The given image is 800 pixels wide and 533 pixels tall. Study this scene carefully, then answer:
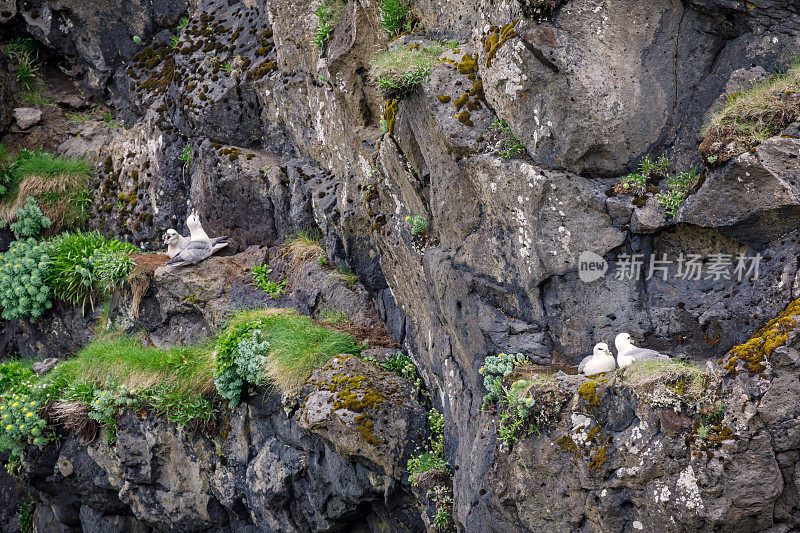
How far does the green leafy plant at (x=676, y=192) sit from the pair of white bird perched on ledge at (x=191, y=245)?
21.9 feet

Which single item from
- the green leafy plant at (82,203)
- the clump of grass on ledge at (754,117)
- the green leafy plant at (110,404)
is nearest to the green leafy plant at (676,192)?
the clump of grass on ledge at (754,117)

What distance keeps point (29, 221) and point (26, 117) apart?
2.49m

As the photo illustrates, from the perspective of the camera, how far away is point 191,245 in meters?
10.6

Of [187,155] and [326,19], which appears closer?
[326,19]

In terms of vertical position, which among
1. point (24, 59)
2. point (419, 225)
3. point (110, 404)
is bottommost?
point (110, 404)

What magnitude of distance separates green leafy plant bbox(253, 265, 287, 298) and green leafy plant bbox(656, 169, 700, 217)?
18.6ft

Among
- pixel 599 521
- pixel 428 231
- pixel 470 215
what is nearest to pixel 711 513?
pixel 599 521

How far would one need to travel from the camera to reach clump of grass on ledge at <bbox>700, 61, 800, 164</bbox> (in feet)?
18.1

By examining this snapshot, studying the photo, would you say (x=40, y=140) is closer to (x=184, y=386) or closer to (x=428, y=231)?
(x=184, y=386)

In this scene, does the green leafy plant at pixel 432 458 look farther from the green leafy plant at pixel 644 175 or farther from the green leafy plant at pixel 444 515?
the green leafy plant at pixel 644 175

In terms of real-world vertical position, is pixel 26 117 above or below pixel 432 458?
above

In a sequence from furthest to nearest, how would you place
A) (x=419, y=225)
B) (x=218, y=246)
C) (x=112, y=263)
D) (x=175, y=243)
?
(x=112, y=263) → (x=218, y=246) → (x=175, y=243) → (x=419, y=225)

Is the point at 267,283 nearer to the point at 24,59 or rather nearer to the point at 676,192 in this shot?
the point at 676,192

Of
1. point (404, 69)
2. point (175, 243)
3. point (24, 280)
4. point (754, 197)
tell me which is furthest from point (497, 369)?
point (24, 280)
